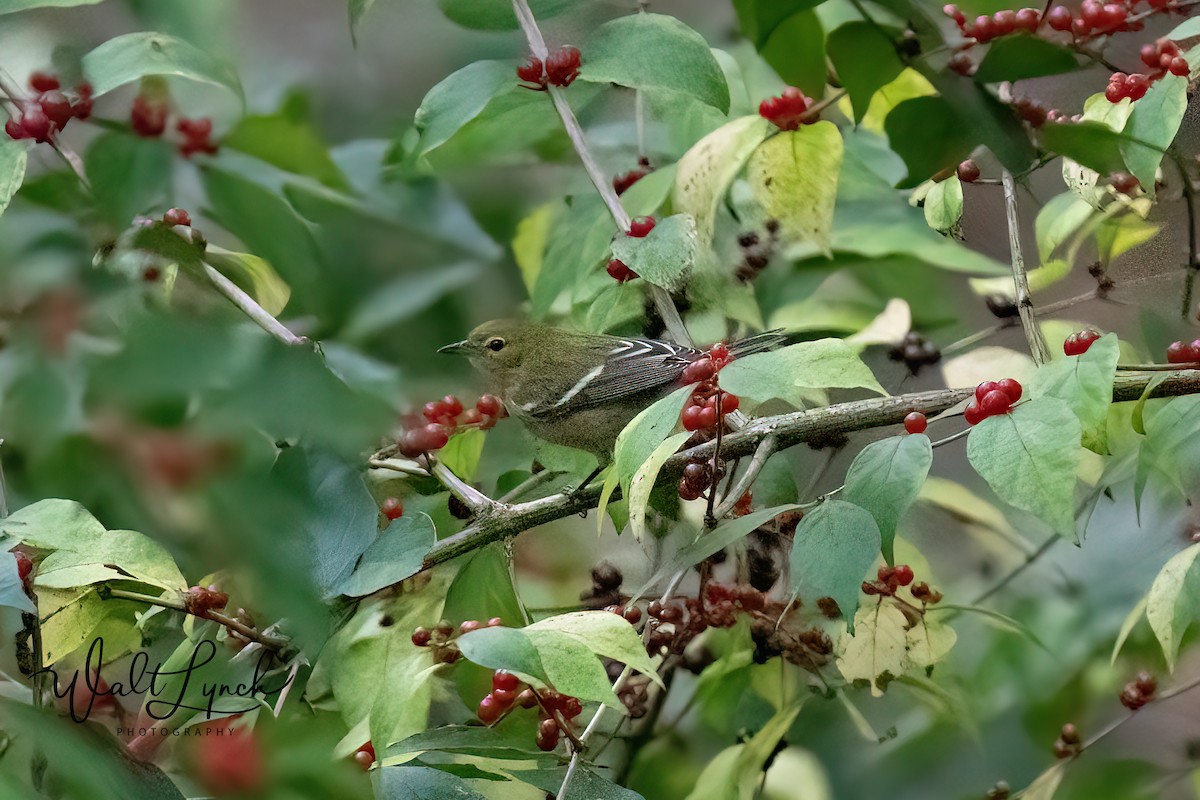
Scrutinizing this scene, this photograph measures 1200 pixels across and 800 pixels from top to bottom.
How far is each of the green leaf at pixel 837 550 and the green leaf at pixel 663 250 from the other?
0.42m

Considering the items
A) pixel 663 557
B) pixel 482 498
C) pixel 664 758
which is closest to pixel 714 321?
pixel 663 557

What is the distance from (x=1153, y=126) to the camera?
1.24 metres

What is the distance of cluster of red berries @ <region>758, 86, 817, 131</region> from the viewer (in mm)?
1552

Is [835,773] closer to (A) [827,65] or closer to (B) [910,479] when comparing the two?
(B) [910,479]

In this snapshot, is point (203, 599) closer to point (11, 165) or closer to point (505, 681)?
point (505, 681)

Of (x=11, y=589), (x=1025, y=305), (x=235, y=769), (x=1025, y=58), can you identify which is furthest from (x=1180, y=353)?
(x=11, y=589)

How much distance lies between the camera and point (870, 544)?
3.28ft

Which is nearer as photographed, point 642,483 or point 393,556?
point 642,483

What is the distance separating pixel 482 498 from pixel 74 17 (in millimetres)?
849

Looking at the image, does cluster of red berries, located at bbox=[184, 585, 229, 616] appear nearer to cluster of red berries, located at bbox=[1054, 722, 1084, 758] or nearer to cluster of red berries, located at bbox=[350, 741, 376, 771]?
cluster of red berries, located at bbox=[350, 741, 376, 771]

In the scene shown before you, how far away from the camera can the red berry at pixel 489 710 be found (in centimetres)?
119

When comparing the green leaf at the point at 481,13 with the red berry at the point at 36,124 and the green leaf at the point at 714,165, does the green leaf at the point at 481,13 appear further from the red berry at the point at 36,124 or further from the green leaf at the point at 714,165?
the red berry at the point at 36,124

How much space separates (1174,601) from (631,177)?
3.66 feet

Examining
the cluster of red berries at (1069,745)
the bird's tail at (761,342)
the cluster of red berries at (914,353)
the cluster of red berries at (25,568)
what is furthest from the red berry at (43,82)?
the cluster of red berries at (1069,745)
